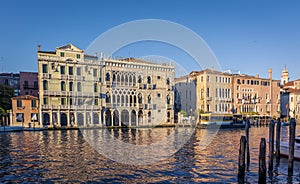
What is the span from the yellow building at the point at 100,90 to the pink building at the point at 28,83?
6.44 metres

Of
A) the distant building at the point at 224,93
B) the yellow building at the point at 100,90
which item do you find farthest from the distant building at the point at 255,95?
the yellow building at the point at 100,90

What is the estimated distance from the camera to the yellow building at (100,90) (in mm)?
33531

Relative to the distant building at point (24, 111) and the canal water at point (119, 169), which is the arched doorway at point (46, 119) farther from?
the canal water at point (119, 169)

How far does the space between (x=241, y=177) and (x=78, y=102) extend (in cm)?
2934

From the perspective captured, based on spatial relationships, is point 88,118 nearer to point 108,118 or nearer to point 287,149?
point 108,118

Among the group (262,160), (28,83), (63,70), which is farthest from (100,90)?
(262,160)

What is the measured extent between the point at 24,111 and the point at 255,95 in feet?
141

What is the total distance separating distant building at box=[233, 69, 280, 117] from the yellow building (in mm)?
15505

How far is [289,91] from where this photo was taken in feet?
191

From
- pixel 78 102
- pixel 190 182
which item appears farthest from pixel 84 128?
pixel 190 182

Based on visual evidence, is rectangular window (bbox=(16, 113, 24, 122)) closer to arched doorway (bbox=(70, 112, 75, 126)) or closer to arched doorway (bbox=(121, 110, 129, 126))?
arched doorway (bbox=(70, 112, 75, 126))

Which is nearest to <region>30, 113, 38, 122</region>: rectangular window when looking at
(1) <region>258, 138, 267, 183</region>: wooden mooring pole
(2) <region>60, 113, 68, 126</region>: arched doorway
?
(2) <region>60, 113, 68, 126</region>: arched doorway

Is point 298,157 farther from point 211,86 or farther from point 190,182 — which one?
point 211,86

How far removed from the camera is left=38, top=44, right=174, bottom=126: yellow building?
3353 centimetres
